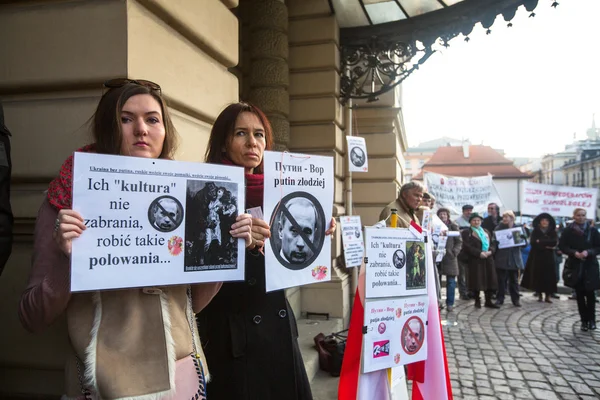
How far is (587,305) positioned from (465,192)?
17.9ft

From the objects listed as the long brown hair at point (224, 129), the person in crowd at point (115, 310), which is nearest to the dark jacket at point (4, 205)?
the person in crowd at point (115, 310)

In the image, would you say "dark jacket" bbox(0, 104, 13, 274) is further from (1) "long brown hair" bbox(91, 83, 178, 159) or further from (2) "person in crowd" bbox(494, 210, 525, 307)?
(2) "person in crowd" bbox(494, 210, 525, 307)

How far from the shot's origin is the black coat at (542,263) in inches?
327

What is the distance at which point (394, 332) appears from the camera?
2.94 meters

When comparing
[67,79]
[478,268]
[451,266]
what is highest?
[67,79]

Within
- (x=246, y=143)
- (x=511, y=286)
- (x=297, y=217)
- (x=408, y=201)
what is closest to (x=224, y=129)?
(x=246, y=143)

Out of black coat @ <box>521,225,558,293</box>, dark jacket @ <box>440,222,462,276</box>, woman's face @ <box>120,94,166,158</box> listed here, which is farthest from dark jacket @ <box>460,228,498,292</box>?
woman's face @ <box>120,94,166,158</box>

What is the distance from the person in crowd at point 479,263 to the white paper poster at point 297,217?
7258 mm

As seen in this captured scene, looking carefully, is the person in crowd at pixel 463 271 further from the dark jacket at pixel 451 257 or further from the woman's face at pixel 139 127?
the woman's face at pixel 139 127

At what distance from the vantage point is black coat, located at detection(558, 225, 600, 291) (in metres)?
6.47

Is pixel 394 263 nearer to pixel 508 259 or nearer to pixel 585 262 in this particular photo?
pixel 585 262

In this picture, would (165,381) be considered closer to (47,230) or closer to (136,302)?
(136,302)

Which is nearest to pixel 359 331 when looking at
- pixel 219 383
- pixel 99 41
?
pixel 219 383

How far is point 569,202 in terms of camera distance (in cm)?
941
